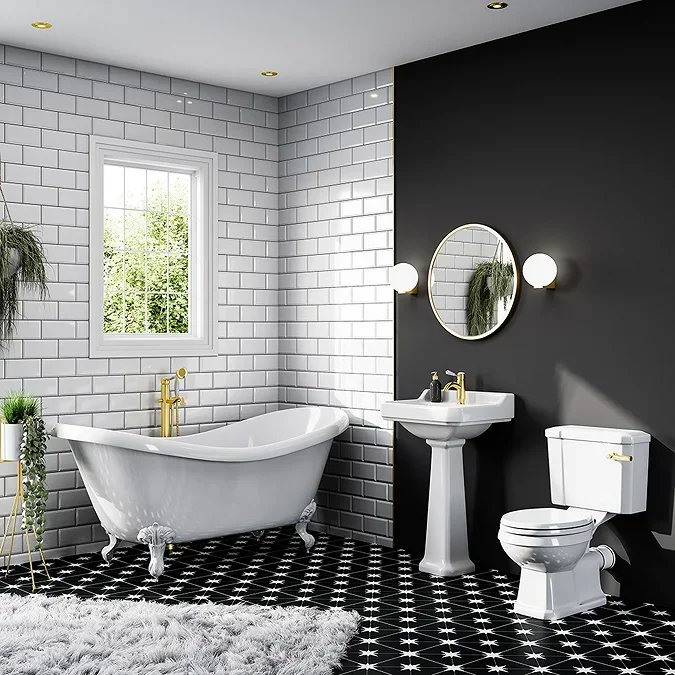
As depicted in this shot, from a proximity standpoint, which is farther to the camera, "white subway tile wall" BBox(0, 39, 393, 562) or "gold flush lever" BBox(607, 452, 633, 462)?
"white subway tile wall" BBox(0, 39, 393, 562)

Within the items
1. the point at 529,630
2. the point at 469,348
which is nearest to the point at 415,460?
the point at 469,348

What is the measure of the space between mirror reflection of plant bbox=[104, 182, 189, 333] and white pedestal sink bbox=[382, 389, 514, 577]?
1909 mm

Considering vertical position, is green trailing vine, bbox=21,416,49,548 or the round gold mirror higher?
the round gold mirror

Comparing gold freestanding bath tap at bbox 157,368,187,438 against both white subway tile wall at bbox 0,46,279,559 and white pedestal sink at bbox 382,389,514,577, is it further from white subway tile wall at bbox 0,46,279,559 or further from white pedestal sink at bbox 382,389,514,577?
white pedestal sink at bbox 382,389,514,577

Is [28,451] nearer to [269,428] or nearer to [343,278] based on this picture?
[269,428]

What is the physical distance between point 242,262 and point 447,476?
7.51 feet

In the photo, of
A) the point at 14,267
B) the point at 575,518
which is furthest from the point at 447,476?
the point at 14,267

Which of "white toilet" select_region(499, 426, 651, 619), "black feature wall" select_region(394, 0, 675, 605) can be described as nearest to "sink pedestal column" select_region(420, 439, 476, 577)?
"black feature wall" select_region(394, 0, 675, 605)

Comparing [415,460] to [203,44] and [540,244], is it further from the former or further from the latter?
[203,44]

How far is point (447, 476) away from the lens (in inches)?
217

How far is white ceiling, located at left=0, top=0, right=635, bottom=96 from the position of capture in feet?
16.5

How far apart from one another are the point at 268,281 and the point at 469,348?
1.84 metres

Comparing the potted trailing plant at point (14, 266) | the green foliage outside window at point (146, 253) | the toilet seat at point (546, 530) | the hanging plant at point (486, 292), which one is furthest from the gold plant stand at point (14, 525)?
the hanging plant at point (486, 292)

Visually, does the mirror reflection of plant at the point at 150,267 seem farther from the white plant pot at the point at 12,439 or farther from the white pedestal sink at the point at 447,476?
the white pedestal sink at the point at 447,476
